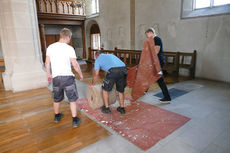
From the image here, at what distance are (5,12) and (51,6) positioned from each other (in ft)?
24.4

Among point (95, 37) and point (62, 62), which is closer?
point (62, 62)

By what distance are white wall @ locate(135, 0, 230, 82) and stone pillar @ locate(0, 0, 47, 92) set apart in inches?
189

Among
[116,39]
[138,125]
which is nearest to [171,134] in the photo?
[138,125]

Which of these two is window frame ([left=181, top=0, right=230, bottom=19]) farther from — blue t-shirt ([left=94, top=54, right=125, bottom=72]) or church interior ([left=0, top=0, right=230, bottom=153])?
blue t-shirt ([left=94, top=54, right=125, bottom=72])

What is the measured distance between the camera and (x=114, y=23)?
384 inches

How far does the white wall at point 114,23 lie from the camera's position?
881cm

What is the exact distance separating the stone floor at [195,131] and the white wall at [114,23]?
5.54 meters

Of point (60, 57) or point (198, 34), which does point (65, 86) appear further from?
point (198, 34)

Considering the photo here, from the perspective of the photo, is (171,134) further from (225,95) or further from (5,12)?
(5,12)

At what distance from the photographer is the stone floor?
2232 millimetres

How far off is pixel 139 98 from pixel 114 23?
21.9 feet

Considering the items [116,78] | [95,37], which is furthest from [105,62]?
[95,37]

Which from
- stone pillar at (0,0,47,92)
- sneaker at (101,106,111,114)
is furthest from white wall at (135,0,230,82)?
stone pillar at (0,0,47,92)

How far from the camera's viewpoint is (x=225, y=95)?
13.7 feet
